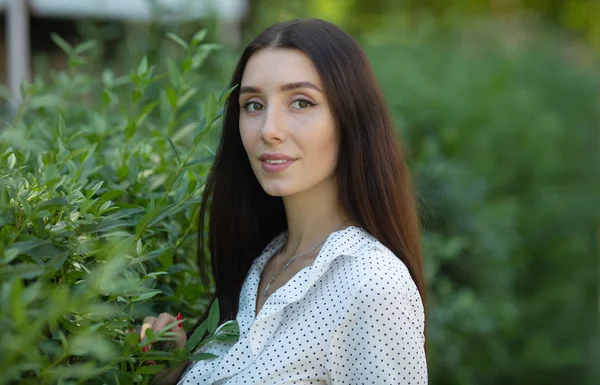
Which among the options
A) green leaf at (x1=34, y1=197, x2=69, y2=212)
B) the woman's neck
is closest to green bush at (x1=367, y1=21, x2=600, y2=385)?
the woman's neck

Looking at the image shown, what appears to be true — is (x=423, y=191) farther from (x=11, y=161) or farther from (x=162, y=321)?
(x=11, y=161)

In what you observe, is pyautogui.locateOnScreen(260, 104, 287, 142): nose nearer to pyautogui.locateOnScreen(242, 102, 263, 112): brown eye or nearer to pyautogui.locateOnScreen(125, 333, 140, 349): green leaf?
pyautogui.locateOnScreen(242, 102, 263, 112): brown eye

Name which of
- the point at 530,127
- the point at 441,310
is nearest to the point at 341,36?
the point at 441,310

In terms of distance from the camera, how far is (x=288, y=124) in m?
1.95

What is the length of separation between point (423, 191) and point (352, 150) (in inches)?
89.9

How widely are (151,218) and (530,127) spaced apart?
14.6ft

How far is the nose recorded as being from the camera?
1.94 meters

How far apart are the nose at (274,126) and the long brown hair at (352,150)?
13 centimetres

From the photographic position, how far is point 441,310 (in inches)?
162

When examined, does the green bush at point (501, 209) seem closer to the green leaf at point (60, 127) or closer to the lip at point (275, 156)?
the lip at point (275, 156)

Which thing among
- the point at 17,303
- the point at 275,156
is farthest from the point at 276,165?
the point at 17,303

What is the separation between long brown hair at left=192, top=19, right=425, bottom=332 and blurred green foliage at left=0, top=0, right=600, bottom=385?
0.33 ft

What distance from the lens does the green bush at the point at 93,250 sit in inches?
48.6

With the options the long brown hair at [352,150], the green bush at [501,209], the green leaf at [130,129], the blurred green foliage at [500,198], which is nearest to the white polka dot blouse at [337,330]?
the long brown hair at [352,150]
